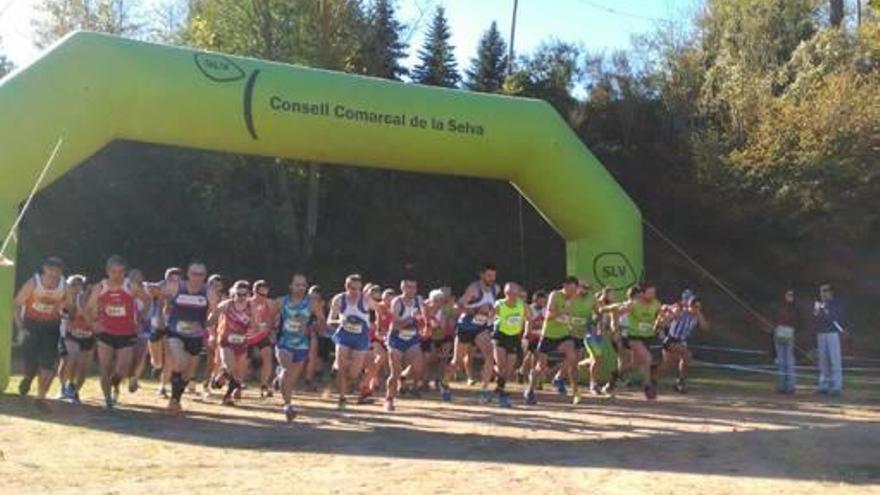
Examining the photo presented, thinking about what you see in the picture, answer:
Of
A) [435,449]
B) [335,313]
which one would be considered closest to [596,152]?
[335,313]

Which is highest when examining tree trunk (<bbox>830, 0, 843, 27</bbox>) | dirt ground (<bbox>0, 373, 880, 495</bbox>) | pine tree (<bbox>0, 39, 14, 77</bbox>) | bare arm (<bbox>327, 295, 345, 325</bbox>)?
tree trunk (<bbox>830, 0, 843, 27</bbox>)

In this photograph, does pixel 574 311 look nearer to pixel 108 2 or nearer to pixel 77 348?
pixel 77 348

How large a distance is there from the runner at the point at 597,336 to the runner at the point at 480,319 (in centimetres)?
140

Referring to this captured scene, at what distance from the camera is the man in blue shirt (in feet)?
52.2

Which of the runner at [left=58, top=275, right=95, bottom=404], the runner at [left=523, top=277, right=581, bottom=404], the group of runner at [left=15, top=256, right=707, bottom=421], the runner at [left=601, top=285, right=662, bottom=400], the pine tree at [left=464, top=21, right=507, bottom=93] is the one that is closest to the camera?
the group of runner at [left=15, top=256, right=707, bottom=421]

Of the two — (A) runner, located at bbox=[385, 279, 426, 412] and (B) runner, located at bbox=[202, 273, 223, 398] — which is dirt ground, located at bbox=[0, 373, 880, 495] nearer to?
(A) runner, located at bbox=[385, 279, 426, 412]

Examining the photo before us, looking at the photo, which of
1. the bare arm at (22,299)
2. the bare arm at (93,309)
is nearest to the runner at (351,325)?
the bare arm at (93,309)

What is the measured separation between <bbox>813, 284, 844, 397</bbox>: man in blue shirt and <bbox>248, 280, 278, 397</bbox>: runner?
852 cm

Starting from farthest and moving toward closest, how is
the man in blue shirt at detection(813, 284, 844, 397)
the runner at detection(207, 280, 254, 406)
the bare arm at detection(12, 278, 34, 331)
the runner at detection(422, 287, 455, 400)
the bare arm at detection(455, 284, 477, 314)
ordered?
the man in blue shirt at detection(813, 284, 844, 397)
the runner at detection(422, 287, 455, 400)
the bare arm at detection(455, 284, 477, 314)
the runner at detection(207, 280, 254, 406)
the bare arm at detection(12, 278, 34, 331)

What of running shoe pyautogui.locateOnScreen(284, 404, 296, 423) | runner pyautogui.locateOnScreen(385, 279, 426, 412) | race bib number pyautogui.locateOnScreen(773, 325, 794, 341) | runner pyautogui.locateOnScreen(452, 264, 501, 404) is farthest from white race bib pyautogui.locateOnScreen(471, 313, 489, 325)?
race bib number pyautogui.locateOnScreen(773, 325, 794, 341)

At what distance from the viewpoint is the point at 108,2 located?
31.5 m

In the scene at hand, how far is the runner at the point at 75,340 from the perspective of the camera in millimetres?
11680

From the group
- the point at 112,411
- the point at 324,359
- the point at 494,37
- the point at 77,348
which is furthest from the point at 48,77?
the point at 494,37

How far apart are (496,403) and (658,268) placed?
19102mm
